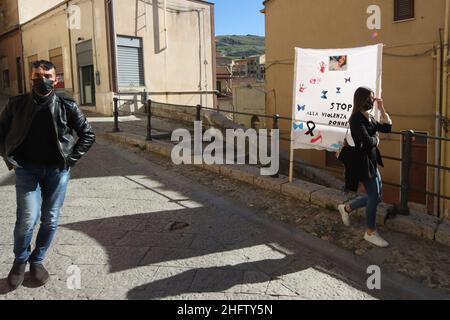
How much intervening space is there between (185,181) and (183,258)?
2740 mm

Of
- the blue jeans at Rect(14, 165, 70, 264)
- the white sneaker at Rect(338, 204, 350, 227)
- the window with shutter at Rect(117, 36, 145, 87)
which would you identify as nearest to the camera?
the blue jeans at Rect(14, 165, 70, 264)

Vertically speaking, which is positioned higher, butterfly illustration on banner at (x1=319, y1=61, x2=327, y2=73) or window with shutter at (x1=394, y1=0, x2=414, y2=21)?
window with shutter at (x1=394, y1=0, x2=414, y2=21)

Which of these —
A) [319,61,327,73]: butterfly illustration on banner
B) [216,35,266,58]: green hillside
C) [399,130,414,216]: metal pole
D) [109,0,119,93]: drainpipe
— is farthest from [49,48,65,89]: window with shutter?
[216,35,266,58]: green hillside

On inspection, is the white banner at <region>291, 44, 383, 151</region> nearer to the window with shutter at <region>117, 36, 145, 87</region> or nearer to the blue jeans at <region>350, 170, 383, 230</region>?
the blue jeans at <region>350, 170, 383, 230</region>

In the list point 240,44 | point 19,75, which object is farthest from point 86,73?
point 240,44

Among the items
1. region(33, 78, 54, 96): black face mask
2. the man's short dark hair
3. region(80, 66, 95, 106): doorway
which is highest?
region(80, 66, 95, 106): doorway

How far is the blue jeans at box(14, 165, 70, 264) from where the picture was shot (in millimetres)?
3002

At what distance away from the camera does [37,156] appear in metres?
3.01

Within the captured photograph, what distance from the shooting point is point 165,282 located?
3.15 metres

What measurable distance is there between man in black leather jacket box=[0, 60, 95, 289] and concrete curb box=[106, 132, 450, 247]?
9.51 feet

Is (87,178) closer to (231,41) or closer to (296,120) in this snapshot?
(296,120)

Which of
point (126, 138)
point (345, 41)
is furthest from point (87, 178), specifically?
point (345, 41)

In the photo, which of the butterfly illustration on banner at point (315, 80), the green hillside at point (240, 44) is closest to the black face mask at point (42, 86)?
the butterfly illustration on banner at point (315, 80)

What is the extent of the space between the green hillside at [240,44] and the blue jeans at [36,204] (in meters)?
148
